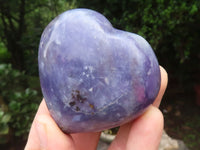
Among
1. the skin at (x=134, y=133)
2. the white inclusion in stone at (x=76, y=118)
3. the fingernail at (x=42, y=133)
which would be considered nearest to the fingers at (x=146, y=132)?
the skin at (x=134, y=133)

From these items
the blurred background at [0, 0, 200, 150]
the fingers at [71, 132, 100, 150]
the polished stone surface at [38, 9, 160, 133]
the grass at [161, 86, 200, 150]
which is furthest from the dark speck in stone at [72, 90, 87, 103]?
the grass at [161, 86, 200, 150]

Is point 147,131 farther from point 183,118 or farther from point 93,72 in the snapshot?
point 183,118

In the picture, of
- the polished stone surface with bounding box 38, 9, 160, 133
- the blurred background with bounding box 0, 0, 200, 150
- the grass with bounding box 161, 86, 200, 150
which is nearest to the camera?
the polished stone surface with bounding box 38, 9, 160, 133

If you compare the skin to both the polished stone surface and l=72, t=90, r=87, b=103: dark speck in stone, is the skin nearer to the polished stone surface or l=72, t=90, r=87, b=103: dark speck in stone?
the polished stone surface

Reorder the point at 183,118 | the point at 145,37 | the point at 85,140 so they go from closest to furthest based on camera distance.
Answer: the point at 85,140, the point at 145,37, the point at 183,118

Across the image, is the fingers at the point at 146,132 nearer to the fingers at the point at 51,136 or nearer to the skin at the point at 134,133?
the skin at the point at 134,133

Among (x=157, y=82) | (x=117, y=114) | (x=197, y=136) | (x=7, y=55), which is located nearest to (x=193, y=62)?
(x=197, y=136)

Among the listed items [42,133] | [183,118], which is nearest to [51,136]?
[42,133]
